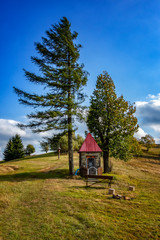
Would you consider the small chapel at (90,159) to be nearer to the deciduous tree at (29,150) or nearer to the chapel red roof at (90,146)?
the chapel red roof at (90,146)

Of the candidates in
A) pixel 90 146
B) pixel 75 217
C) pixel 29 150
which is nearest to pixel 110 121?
pixel 90 146

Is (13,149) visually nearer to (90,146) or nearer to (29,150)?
(29,150)

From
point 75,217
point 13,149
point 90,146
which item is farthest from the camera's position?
point 13,149

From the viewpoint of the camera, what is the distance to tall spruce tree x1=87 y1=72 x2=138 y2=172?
2062 cm

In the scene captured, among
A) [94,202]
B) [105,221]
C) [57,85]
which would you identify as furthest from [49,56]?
[105,221]

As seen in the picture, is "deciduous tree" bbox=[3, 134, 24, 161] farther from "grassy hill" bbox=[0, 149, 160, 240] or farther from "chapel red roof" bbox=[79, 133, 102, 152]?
"grassy hill" bbox=[0, 149, 160, 240]

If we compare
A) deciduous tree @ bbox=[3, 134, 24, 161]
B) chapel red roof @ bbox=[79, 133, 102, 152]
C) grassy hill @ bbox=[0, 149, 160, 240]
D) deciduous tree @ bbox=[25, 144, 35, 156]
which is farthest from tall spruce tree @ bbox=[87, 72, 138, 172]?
deciduous tree @ bbox=[25, 144, 35, 156]

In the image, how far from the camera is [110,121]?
820 inches

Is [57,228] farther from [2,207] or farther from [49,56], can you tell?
[49,56]

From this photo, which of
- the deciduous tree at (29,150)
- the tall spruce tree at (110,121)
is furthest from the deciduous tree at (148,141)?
the deciduous tree at (29,150)

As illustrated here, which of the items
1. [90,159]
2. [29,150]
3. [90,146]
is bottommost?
[29,150]

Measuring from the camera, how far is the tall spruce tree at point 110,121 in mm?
20625

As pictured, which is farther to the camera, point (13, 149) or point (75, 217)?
point (13, 149)

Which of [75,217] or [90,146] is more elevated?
[90,146]
